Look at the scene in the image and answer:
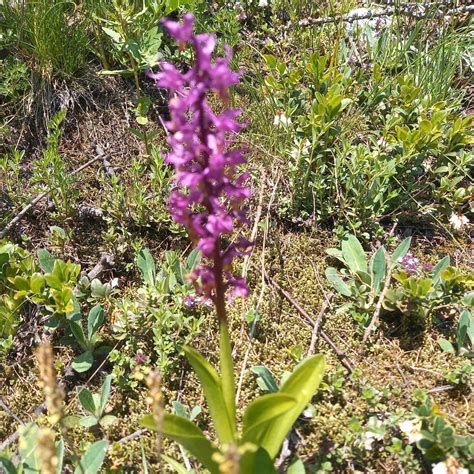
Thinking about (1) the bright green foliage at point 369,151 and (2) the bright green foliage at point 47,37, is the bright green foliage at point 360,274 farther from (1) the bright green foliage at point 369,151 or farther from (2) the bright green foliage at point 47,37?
(2) the bright green foliage at point 47,37

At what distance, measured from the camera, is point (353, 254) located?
298 centimetres

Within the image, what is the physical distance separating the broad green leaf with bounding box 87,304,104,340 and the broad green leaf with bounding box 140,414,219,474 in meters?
0.97

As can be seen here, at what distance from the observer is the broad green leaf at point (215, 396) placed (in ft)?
6.07

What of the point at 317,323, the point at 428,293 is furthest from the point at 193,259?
the point at 428,293

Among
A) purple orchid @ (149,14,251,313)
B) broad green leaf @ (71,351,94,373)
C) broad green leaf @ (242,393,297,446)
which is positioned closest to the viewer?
purple orchid @ (149,14,251,313)

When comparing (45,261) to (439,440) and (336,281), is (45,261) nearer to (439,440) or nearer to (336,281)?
(336,281)

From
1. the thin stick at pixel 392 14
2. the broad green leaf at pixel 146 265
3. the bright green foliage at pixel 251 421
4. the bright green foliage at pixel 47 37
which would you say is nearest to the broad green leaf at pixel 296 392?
the bright green foliage at pixel 251 421

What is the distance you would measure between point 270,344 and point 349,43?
267 cm

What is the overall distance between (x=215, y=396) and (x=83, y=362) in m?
0.94

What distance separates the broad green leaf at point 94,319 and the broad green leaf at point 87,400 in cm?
33

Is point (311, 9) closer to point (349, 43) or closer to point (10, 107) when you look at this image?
point (349, 43)

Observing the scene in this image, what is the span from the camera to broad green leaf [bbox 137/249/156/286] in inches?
114

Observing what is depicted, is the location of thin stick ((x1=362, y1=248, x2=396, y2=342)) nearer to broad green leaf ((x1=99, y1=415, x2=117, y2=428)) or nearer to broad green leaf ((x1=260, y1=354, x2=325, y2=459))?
broad green leaf ((x1=260, y1=354, x2=325, y2=459))

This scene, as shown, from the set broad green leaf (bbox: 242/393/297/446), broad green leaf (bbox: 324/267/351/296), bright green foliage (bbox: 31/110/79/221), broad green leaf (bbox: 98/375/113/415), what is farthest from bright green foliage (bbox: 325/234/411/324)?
bright green foliage (bbox: 31/110/79/221)
